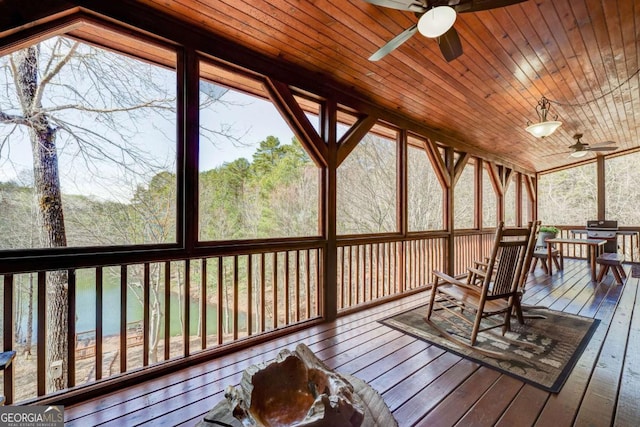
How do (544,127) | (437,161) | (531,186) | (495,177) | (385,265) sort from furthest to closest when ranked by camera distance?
(531,186)
(495,177)
(437,161)
(385,265)
(544,127)

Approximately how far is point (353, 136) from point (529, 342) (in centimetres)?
284

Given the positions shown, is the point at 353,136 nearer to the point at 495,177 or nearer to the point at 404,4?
the point at 404,4

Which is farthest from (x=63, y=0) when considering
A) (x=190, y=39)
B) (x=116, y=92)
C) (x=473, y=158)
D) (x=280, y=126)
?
(x=473, y=158)

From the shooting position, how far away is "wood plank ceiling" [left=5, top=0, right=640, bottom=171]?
219cm

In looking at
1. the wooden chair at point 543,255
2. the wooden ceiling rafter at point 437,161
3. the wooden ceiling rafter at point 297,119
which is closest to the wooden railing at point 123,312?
the wooden ceiling rafter at point 297,119

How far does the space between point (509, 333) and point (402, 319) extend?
1.04 meters

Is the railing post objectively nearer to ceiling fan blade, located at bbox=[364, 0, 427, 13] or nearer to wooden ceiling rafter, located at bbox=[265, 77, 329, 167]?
wooden ceiling rafter, located at bbox=[265, 77, 329, 167]

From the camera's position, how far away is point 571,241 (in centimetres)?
518

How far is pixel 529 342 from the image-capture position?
257 centimetres

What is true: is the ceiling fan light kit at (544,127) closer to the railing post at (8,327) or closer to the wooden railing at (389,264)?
the wooden railing at (389,264)

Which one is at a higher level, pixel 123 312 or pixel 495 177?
pixel 495 177

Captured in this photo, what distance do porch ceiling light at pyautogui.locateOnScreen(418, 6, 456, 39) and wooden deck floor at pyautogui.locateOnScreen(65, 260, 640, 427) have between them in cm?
248
